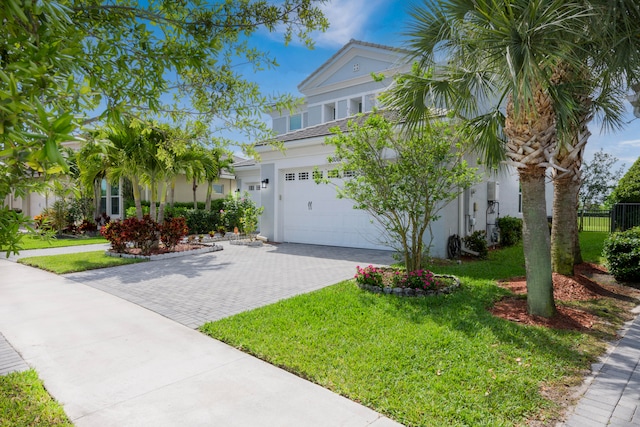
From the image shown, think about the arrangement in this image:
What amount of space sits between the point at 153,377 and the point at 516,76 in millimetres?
5376

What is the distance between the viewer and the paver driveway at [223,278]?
642 centimetres

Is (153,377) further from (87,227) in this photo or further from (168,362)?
(87,227)

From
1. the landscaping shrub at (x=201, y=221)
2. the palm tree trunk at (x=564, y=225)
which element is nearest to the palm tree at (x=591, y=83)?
the palm tree trunk at (x=564, y=225)

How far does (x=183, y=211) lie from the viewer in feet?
62.8

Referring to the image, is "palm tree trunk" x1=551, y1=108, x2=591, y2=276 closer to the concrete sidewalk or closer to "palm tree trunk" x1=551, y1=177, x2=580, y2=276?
"palm tree trunk" x1=551, y1=177, x2=580, y2=276

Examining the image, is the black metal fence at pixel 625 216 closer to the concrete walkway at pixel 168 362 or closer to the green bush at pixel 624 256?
the green bush at pixel 624 256

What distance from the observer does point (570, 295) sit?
6.68 m

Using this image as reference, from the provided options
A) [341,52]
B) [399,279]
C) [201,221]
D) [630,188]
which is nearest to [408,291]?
[399,279]

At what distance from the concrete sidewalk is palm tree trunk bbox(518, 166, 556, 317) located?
365cm

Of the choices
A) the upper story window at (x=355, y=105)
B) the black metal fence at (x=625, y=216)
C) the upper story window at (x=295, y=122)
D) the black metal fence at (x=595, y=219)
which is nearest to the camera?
the black metal fence at (x=625, y=216)

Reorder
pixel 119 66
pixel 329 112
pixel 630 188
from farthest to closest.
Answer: pixel 329 112 < pixel 630 188 < pixel 119 66

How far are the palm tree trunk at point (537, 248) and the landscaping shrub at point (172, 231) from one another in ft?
34.8

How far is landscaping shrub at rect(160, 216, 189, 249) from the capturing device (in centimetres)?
1228

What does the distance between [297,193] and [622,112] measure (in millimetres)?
10213
